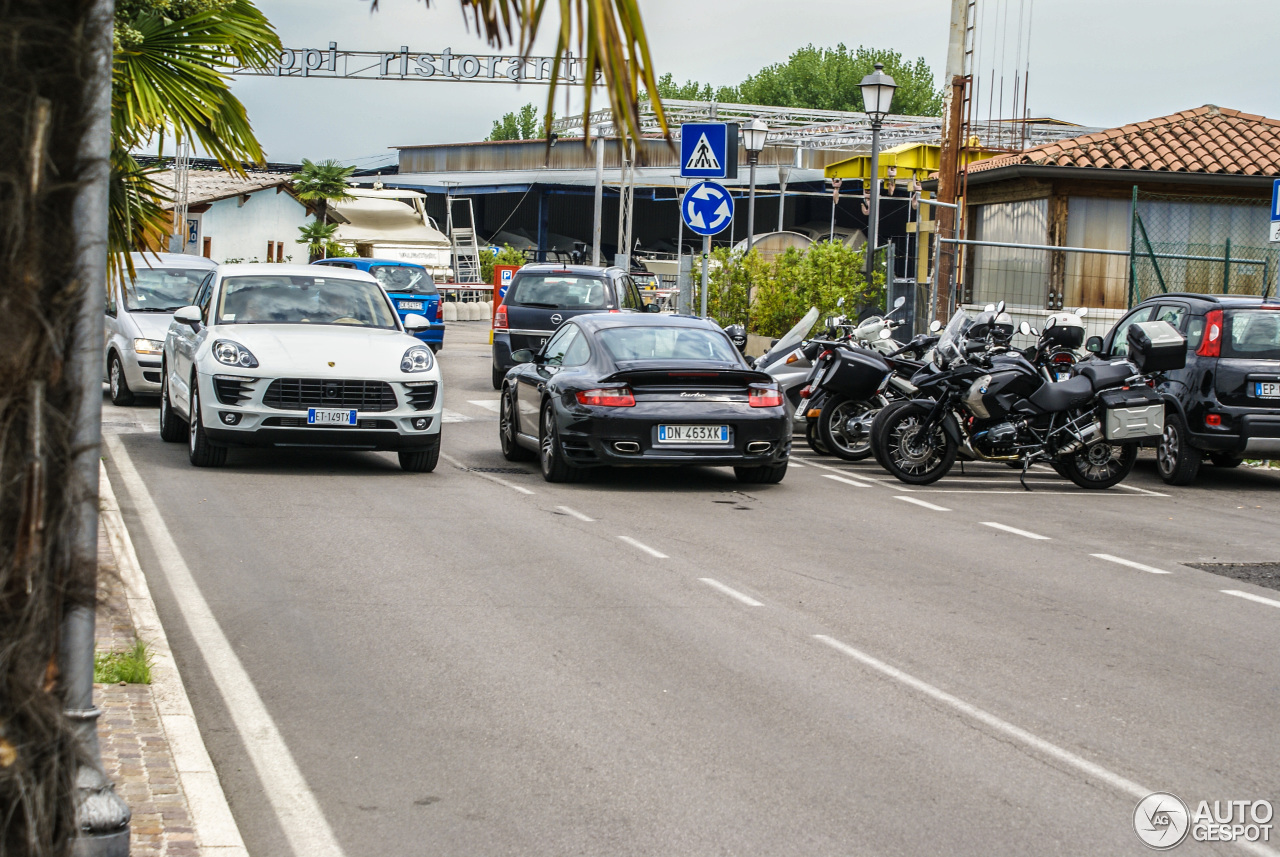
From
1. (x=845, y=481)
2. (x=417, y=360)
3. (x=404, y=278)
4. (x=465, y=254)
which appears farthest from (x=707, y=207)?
(x=465, y=254)

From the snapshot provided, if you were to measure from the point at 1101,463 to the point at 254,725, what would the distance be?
1030 cm

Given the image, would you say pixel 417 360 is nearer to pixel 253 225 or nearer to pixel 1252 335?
pixel 1252 335

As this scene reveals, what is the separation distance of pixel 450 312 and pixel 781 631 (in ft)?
145

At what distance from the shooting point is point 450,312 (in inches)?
2009

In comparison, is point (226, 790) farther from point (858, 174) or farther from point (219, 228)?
point (219, 228)

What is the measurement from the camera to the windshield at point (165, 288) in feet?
62.1

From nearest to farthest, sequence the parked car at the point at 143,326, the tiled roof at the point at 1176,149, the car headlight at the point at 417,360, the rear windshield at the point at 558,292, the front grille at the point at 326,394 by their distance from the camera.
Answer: the front grille at the point at 326,394 → the car headlight at the point at 417,360 → the parked car at the point at 143,326 → the rear windshield at the point at 558,292 → the tiled roof at the point at 1176,149

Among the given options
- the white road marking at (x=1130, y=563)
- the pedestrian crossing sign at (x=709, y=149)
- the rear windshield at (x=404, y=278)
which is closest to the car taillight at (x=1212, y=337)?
the white road marking at (x=1130, y=563)

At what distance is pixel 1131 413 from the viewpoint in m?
13.6

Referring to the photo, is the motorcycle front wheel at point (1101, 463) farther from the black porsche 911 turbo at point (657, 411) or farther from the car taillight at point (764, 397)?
the car taillight at point (764, 397)

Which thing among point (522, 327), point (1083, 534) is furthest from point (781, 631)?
point (522, 327)

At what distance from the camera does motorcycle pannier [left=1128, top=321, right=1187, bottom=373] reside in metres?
14.3

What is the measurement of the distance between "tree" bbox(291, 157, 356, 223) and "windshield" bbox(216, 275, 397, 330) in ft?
143

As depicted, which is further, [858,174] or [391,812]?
[858,174]
